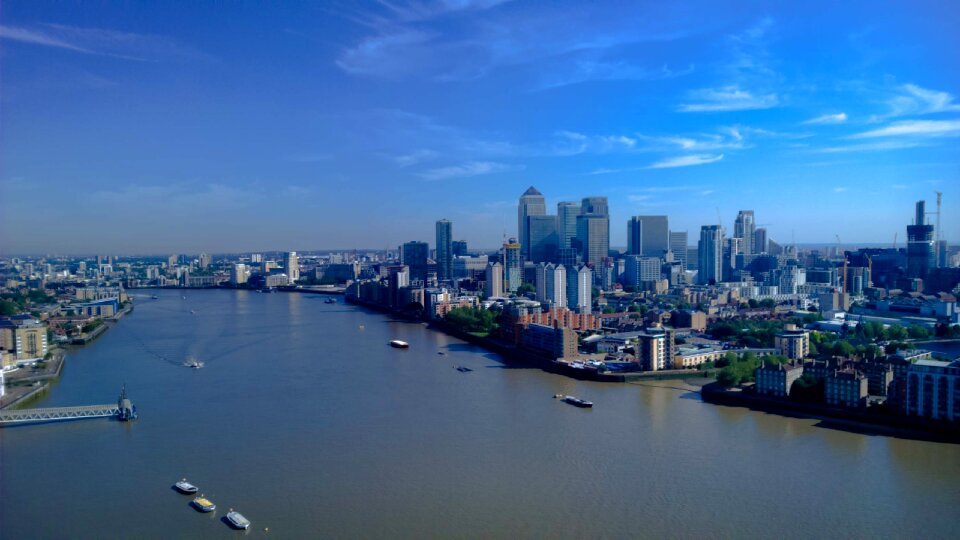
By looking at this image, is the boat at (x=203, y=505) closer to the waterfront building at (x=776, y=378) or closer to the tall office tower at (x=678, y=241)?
the waterfront building at (x=776, y=378)

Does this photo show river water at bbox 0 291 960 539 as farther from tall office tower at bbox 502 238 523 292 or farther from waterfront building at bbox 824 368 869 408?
tall office tower at bbox 502 238 523 292

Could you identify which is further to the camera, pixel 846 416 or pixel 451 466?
pixel 846 416

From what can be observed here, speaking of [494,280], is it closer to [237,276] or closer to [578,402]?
[578,402]

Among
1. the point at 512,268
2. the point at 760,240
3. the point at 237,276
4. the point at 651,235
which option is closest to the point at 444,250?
the point at 512,268

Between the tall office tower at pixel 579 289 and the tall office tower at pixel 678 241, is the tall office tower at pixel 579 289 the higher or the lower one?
the lower one

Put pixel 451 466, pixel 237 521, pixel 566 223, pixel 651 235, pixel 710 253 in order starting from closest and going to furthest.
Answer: pixel 237 521
pixel 451 466
pixel 710 253
pixel 566 223
pixel 651 235

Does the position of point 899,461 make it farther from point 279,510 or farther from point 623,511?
point 279,510

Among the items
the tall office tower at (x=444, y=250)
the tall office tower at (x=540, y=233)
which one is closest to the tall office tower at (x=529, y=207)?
the tall office tower at (x=540, y=233)
